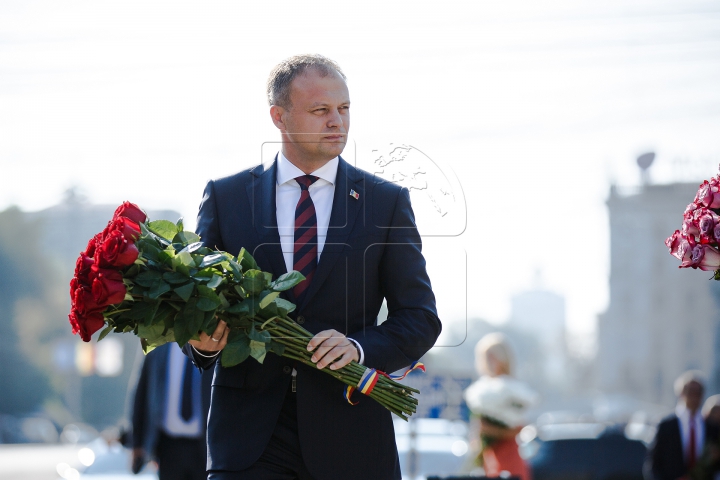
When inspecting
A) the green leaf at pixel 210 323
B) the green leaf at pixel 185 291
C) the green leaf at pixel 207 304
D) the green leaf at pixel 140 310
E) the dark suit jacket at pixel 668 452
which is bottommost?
the dark suit jacket at pixel 668 452

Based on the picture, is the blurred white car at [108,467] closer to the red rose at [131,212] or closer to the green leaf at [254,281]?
the red rose at [131,212]

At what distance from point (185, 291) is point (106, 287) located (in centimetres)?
23

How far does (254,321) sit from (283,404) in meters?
0.35

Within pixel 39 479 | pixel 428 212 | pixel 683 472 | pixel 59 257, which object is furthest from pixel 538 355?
pixel 428 212

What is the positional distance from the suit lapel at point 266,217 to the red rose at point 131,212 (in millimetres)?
379

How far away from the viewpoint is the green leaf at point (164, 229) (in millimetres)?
3309

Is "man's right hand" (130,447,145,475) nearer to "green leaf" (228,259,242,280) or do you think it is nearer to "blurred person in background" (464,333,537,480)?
"blurred person in background" (464,333,537,480)

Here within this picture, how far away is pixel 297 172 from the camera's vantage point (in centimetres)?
356

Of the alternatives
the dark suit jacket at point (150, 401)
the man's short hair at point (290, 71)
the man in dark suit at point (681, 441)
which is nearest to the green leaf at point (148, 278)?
the man's short hair at point (290, 71)

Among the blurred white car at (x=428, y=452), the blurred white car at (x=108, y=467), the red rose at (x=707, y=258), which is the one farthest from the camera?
the blurred white car at (x=428, y=452)

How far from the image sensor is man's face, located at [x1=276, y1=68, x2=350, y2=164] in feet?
11.3

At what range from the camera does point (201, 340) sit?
10.5 feet

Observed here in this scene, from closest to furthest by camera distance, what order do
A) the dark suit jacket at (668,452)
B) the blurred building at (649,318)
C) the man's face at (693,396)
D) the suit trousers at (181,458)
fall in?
the suit trousers at (181,458), the dark suit jacket at (668,452), the man's face at (693,396), the blurred building at (649,318)

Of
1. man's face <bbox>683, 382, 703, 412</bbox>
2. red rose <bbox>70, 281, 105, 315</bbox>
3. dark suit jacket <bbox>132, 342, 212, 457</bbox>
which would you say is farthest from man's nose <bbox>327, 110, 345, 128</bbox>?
man's face <bbox>683, 382, 703, 412</bbox>
